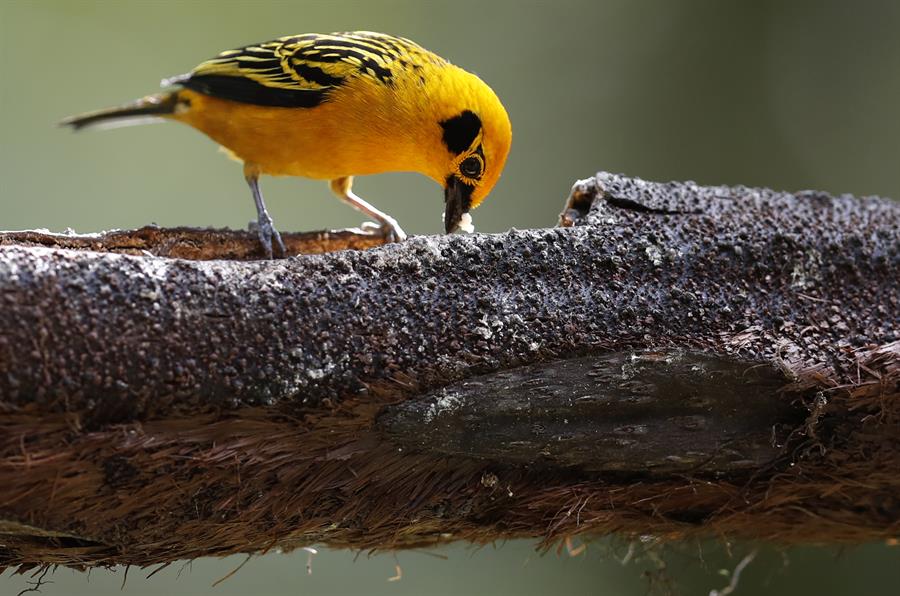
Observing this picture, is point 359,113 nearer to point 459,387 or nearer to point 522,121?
point 459,387

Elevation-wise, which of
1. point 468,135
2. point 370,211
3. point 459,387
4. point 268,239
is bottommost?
point 459,387

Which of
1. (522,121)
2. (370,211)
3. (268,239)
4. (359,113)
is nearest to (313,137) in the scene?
(359,113)

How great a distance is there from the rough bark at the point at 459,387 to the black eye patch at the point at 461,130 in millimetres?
851

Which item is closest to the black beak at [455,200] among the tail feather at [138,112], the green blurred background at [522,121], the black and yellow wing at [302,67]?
the black and yellow wing at [302,67]

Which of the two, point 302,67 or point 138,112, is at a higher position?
point 302,67

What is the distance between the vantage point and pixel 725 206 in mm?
2668

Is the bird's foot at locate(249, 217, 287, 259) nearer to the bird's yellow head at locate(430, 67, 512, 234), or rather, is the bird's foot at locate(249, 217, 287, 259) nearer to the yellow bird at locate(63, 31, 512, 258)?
the yellow bird at locate(63, 31, 512, 258)

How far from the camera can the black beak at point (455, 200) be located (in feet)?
11.5

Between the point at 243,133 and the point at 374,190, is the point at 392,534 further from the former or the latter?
the point at 374,190

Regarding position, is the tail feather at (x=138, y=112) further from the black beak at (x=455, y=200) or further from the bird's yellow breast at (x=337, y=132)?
the black beak at (x=455, y=200)

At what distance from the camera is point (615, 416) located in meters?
2.24

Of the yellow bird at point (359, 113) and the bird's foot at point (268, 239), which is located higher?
the yellow bird at point (359, 113)

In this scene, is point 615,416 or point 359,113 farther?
point 359,113

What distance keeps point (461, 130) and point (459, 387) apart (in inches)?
59.5
